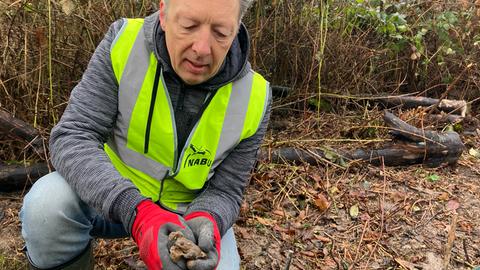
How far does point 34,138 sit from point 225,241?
4.69 feet

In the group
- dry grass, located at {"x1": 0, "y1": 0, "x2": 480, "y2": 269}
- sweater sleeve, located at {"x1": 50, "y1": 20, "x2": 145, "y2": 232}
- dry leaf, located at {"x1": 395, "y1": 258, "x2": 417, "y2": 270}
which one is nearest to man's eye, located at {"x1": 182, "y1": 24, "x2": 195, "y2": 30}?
sweater sleeve, located at {"x1": 50, "y1": 20, "x2": 145, "y2": 232}

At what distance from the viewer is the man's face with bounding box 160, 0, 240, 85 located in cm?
157

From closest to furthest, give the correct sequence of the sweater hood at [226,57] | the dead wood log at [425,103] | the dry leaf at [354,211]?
the sweater hood at [226,57], the dry leaf at [354,211], the dead wood log at [425,103]

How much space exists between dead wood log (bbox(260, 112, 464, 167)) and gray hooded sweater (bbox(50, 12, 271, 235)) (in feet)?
4.94

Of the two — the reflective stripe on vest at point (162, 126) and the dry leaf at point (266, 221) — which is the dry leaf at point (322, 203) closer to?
the dry leaf at point (266, 221)

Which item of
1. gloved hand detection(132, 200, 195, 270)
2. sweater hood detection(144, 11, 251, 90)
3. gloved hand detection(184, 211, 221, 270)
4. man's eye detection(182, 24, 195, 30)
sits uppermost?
man's eye detection(182, 24, 195, 30)

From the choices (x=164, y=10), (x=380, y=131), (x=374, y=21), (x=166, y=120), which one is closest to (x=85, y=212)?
(x=166, y=120)

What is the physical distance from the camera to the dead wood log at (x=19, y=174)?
273 centimetres

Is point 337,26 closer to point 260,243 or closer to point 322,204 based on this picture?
point 322,204

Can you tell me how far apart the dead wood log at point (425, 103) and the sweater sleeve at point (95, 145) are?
283 cm

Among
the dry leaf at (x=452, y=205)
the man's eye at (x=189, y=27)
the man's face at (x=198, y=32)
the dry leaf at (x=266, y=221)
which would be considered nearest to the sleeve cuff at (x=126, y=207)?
the man's face at (x=198, y=32)

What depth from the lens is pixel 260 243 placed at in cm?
260

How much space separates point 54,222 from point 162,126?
1.68 ft

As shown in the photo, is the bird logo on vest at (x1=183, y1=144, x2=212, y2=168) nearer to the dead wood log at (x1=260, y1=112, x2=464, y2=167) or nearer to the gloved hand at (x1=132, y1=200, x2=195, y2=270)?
the gloved hand at (x1=132, y1=200, x2=195, y2=270)
